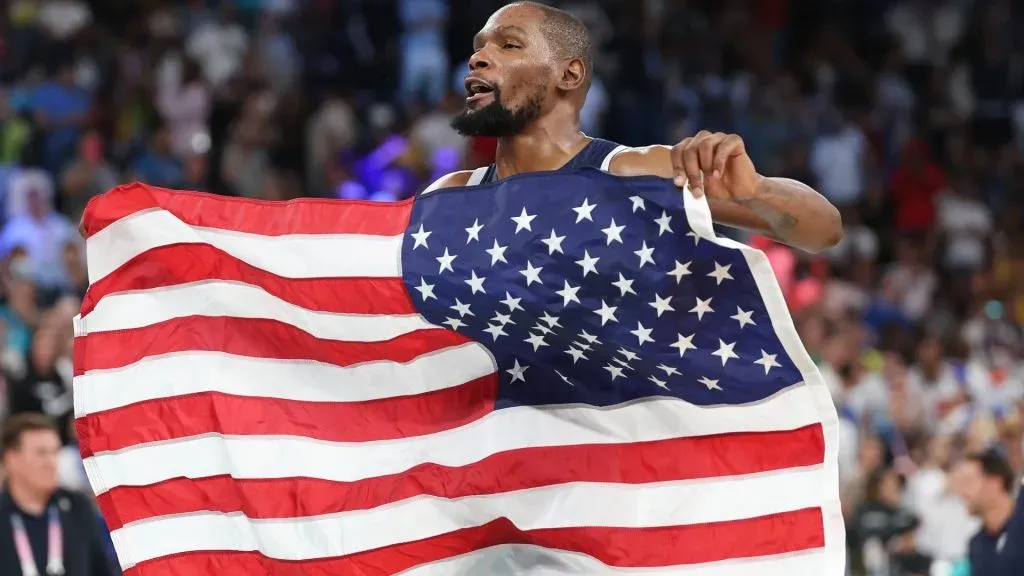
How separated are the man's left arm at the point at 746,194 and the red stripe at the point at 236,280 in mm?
800

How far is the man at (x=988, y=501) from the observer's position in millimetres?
6783

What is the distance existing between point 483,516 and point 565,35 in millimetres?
1367

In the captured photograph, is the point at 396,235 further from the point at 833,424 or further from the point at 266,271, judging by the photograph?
the point at 833,424

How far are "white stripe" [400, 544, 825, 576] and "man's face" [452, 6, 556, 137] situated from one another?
→ 118 cm

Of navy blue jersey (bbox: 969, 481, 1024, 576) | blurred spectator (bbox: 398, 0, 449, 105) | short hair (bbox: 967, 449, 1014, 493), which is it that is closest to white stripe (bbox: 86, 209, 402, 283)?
navy blue jersey (bbox: 969, 481, 1024, 576)

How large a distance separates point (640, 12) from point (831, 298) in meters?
3.80

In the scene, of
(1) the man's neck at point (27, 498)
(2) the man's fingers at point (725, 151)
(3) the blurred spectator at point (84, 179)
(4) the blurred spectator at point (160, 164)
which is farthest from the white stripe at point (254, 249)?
(4) the blurred spectator at point (160, 164)

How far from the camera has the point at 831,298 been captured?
42.8 feet

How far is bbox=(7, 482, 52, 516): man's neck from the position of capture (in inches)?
255

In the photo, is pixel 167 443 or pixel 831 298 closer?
pixel 167 443

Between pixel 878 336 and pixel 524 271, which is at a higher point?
pixel 524 271

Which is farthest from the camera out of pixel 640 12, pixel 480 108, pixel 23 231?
pixel 640 12

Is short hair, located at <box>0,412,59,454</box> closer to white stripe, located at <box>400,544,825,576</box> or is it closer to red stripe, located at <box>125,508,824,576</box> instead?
red stripe, located at <box>125,508,824,576</box>

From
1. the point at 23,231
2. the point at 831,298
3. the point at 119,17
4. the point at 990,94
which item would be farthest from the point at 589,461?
the point at 990,94
